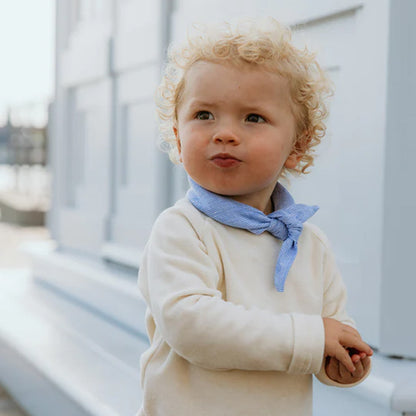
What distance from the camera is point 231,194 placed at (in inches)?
38.9

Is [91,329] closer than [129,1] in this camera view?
Yes

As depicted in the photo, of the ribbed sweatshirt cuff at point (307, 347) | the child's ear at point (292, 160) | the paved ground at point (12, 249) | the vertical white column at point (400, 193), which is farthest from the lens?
the paved ground at point (12, 249)

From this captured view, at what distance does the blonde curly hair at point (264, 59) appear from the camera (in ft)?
3.10

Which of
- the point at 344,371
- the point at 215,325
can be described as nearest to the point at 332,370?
the point at 344,371

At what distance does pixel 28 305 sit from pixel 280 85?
2.29 m

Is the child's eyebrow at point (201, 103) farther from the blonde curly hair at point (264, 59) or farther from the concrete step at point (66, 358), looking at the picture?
the concrete step at point (66, 358)

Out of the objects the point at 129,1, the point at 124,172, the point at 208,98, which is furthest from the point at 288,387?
the point at 129,1

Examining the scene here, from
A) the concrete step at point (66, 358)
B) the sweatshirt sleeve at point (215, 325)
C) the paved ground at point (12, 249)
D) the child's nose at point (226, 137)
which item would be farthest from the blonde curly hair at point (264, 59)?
the paved ground at point (12, 249)

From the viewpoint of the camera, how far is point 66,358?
214 cm

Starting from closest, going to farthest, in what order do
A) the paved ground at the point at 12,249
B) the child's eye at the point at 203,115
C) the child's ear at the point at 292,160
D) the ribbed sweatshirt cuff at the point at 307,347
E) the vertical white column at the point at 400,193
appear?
the ribbed sweatshirt cuff at the point at 307,347
the child's eye at the point at 203,115
the child's ear at the point at 292,160
the vertical white column at the point at 400,193
the paved ground at the point at 12,249

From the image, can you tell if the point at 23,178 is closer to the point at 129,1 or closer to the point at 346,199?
the point at 129,1

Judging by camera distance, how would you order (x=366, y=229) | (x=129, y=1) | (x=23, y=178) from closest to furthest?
(x=366, y=229) < (x=129, y=1) < (x=23, y=178)

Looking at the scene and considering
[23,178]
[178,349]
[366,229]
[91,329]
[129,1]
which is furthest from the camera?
[23,178]

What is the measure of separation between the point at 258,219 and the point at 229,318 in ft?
0.61
